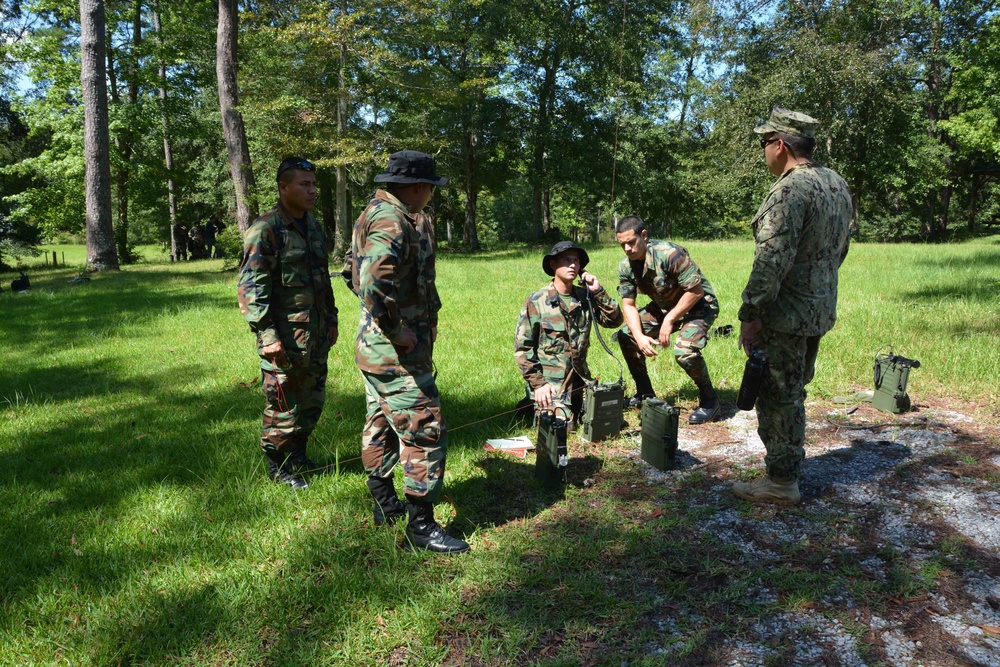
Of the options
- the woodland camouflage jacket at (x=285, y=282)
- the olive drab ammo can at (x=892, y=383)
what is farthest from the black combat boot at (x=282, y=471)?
the olive drab ammo can at (x=892, y=383)

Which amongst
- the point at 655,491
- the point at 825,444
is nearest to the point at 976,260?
the point at 825,444

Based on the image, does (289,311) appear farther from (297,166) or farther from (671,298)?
(671,298)

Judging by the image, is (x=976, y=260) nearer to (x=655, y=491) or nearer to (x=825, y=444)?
(x=825, y=444)

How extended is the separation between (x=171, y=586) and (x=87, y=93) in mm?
17398

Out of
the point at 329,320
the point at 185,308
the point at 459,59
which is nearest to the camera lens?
the point at 329,320

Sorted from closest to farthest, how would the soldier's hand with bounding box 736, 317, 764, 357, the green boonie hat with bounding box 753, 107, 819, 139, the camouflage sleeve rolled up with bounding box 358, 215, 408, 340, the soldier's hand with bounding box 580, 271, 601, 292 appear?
the camouflage sleeve rolled up with bounding box 358, 215, 408, 340
the green boonie hat with bounding box 753, 107, 819, 139
the soldier's hand with bounding box 736, 317, 764, 357
the soldier's hand with bounding box 580, 271, 601, 292

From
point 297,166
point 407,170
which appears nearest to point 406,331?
point 407,170

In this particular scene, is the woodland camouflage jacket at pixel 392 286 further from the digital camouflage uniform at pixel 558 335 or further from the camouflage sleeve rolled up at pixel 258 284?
the digital camouflage uniform at pixel 558 335

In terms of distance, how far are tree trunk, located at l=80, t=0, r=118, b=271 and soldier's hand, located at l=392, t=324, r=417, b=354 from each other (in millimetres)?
17307

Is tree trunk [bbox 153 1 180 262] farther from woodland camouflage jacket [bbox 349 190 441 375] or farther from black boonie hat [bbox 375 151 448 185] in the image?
woodland camouflage jacket [bbox 349 190 441 375]

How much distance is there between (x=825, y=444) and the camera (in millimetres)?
5117

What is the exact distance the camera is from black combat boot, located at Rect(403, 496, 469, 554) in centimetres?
352

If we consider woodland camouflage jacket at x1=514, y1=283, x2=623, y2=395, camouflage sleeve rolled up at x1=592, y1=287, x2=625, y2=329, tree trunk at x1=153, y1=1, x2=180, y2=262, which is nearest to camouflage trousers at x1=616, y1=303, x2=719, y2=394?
camouflage sleeve rolled up at x1=592, y1=287, x2=625, y2=329

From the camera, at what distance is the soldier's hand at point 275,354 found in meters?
4.00
